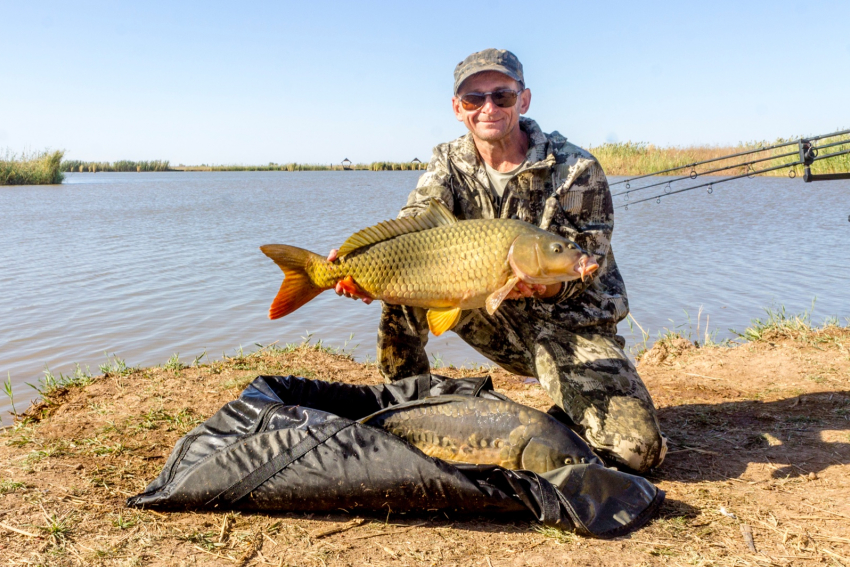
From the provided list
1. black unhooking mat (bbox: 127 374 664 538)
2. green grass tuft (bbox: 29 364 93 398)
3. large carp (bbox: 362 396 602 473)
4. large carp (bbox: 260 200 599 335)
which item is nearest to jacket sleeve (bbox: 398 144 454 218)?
large carp (bbox: 260 200 599 335)

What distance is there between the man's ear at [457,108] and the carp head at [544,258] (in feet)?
3.79

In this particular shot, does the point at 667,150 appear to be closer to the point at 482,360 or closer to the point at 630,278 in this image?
the point at 630,278

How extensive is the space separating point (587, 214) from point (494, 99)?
2.45 feet

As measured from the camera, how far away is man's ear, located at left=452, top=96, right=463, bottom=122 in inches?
142

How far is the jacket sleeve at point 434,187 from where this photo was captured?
343 cm

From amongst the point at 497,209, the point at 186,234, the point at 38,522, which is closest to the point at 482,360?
the point at 497,209

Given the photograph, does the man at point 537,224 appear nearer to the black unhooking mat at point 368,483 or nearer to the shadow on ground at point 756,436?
the shadow on ground at point 756,436

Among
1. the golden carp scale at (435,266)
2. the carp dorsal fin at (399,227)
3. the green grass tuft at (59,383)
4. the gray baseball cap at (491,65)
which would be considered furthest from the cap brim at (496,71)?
the green grass tuft at (59,383)

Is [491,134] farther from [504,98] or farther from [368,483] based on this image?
[368,483]

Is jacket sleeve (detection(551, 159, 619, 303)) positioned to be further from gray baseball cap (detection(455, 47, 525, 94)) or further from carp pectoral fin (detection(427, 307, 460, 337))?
carp pectoral fin (detection(427, 307, 460, 337))

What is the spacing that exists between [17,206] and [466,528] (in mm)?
17548

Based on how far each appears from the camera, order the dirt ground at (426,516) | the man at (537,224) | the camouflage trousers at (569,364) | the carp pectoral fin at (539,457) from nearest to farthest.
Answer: the dirt ground at (426,516) → the carp pectoral fin at (539,457) → the camouflage trousers at (569,364) → the man at (537,224)

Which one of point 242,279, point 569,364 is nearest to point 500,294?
point 569,364

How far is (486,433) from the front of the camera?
269 cm
